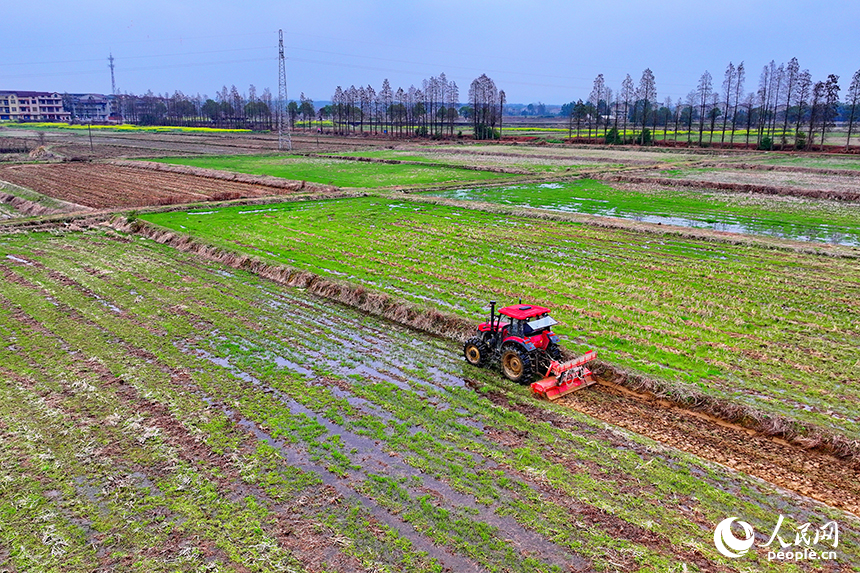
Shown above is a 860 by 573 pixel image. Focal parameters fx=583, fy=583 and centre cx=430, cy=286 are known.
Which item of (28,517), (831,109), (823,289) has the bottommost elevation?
(28,517)

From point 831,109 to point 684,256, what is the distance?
2911 inches

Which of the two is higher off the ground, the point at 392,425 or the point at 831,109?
the point at 831,109

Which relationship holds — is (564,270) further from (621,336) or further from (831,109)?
(831,109)

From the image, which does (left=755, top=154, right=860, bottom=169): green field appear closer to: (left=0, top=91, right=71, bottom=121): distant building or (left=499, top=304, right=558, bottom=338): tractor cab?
(left=499, top=304, right=558, bottom=338): tractor cab

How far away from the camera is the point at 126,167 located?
63125 mm

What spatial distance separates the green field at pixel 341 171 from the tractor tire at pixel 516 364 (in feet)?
122

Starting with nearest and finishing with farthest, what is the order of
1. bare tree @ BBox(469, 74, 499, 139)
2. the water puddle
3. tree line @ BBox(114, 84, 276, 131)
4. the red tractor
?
1. the red tractor
2. the water puddle
3. bare tree @ BBox(469, 74, 499, 139)
4. tree line @ BBox(114, 84, 276, 131)

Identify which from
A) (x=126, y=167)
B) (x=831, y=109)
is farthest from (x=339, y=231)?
(x=831, y=109)

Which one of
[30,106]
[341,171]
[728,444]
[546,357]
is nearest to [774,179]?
[341,171]

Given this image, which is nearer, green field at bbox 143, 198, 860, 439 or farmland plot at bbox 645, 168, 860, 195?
green field at bbox 143, 198, 860, 439

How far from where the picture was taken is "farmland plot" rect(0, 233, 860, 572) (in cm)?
886

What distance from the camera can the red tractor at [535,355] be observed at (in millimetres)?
13930

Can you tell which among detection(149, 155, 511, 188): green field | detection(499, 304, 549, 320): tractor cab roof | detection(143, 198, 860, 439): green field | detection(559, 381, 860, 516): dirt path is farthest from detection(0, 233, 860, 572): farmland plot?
detection(149, 155, 511, 188): green field

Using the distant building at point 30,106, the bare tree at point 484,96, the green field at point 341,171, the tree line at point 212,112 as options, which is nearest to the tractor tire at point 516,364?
the green field at point 341,171
